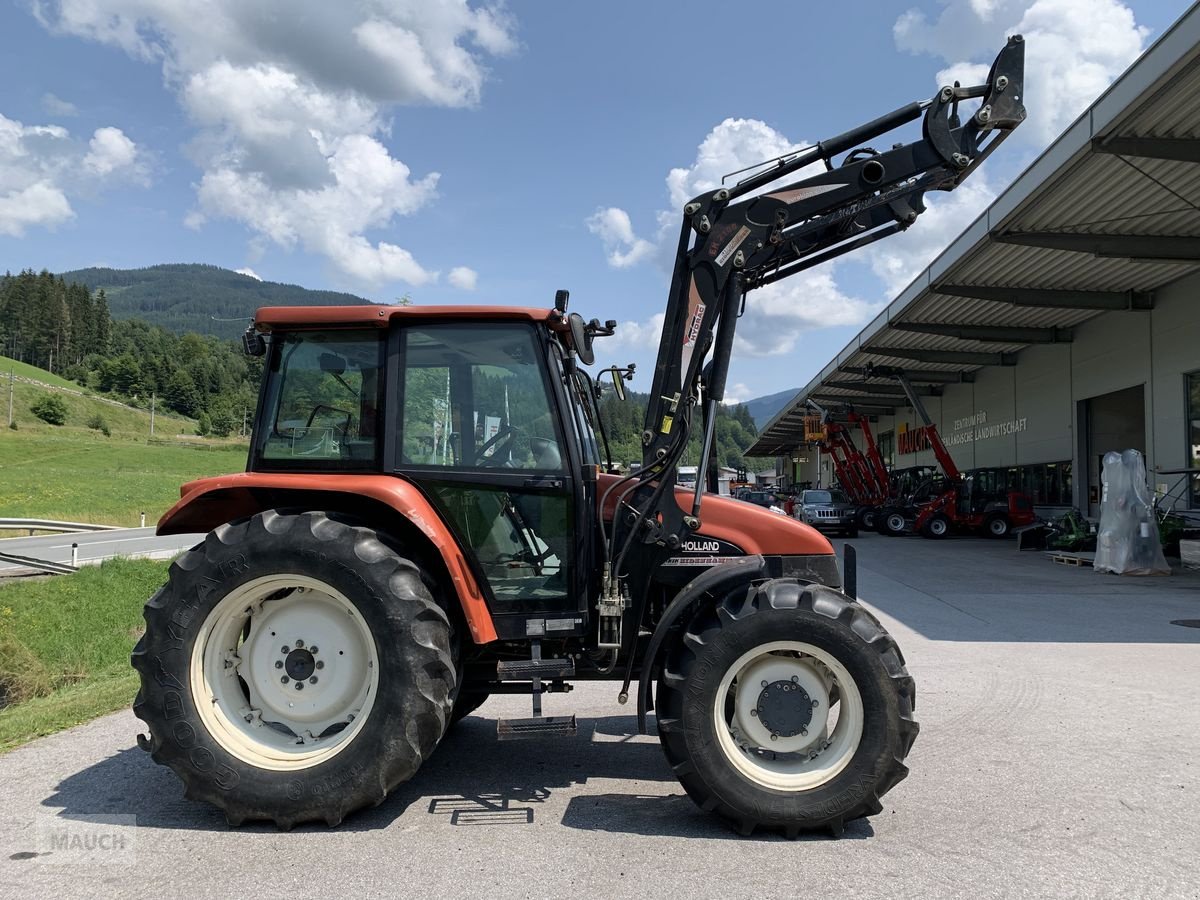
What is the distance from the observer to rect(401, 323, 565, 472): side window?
14.3ft

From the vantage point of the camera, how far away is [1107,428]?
24.3 metres

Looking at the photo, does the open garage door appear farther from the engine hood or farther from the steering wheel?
the steering wheel

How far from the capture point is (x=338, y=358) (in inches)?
176

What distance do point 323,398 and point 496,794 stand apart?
88.0 inches

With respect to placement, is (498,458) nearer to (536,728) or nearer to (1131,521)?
(536,728)

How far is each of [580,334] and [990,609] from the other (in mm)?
9062

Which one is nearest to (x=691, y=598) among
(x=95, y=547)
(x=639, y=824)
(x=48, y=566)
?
(x=639, y=824)

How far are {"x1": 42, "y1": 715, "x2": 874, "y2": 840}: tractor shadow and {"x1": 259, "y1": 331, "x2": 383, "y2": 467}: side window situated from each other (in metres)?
1.76

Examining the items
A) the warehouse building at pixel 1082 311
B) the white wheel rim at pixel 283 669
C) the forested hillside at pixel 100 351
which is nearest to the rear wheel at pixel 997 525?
the warehouse building at pixel 1082 311

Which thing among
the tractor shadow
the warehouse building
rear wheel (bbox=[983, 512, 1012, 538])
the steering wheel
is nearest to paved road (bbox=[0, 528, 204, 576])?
the tractor shadow

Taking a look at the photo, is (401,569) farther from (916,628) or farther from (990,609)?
(990,609)

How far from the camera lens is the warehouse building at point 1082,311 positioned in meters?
12.9

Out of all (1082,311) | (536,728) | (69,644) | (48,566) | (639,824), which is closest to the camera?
(639,824)

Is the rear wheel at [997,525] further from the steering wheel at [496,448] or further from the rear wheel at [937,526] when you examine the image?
the steering wheel at [496,448]
